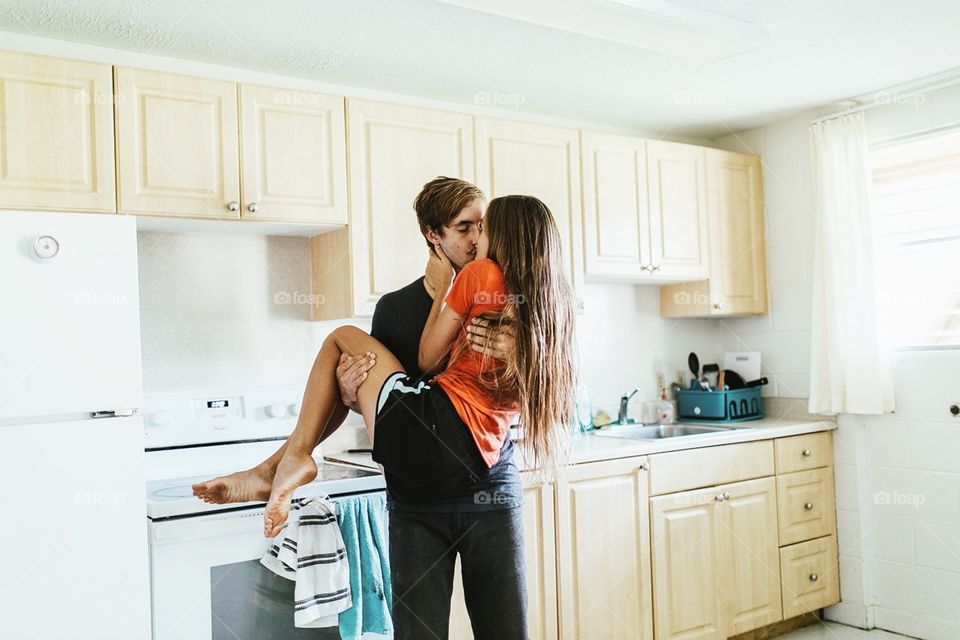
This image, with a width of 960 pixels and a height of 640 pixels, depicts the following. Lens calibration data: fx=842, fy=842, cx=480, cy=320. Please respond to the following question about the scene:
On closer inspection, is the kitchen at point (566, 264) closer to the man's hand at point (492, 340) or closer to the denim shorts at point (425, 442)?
the denim shorts at point (425, 442)

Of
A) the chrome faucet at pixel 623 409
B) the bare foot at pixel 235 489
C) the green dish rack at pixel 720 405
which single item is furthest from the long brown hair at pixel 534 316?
the green dish rack at pixel 720 405

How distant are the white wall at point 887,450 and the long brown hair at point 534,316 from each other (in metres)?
2.27

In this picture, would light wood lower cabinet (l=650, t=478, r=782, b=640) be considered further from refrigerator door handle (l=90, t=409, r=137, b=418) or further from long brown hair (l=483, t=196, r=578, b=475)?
refrigerator door handle (l=90, t=409, r=137, b=418)

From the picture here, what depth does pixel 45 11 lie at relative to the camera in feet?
8.12

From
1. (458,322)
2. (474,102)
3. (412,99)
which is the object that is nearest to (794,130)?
(474,102)

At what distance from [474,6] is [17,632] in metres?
2.01

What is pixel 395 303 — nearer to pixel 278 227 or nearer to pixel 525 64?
pixel 278 227

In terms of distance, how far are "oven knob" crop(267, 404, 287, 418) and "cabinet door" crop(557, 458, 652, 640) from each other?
3.29 feet

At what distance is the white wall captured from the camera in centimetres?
344

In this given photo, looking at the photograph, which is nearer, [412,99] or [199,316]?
[199,316]

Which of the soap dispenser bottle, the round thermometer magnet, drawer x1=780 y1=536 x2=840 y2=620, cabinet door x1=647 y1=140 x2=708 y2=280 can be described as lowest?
drawer x1=780 y1=536 x2=840 y2=620

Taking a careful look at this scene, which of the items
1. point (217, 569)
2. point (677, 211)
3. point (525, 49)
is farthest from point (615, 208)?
point (217, 569)

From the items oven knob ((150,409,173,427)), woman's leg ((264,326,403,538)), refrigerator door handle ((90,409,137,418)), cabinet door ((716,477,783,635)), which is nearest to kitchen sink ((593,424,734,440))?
cabinet door ((716,477,783,635))

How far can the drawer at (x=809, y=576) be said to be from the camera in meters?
3.56
